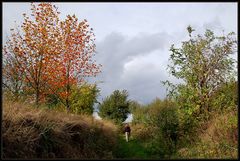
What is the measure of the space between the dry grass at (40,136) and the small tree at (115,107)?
30657 millimetres

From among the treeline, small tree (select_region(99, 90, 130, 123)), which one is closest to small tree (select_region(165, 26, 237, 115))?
the treeline

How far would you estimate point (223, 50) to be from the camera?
2405cm

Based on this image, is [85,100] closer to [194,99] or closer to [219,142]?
[194,99]

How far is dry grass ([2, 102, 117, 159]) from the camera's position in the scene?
8520mm

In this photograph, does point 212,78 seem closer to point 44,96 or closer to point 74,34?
point 74,34

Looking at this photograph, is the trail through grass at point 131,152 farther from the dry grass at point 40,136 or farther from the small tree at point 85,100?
the small tree at point 85,100

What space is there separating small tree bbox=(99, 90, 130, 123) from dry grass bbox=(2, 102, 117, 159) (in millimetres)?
30657

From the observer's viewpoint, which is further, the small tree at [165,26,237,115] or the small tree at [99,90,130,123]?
the small tree at [99,90,130,123]

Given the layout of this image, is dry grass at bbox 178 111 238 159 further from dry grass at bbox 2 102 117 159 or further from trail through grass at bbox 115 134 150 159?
dry grass at bbox 2 102 117 159

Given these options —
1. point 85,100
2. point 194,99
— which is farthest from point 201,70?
point 85,100

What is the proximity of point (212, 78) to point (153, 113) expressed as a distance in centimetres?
471

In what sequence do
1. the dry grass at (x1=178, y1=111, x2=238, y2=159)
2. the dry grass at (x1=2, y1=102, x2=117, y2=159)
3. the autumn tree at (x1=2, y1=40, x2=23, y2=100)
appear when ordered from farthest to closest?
the autumn tree at (x1=2, y1=40, x2=23, y2=100), the dry grass at (x1=178, y1=111, x2=238, y2=159), the dry grass at (x1=2, y1=102, x2=117, y2=159)

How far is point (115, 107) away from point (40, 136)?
35.6 metres

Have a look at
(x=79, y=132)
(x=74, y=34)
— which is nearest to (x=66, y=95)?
(x=74, y=34)
